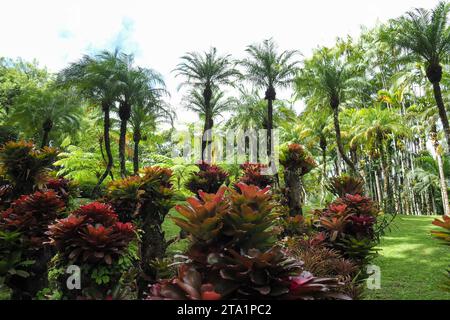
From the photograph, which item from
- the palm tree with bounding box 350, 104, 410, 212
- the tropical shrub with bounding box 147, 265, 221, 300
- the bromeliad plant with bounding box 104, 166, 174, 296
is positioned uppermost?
the palm tree with bounding box 350, 104, 410, 212

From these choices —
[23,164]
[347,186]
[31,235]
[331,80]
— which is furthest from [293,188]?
[331,80]

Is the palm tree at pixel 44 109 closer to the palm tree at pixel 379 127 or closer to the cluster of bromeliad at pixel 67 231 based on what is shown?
the cluster of bromeliad at pixel 67 231

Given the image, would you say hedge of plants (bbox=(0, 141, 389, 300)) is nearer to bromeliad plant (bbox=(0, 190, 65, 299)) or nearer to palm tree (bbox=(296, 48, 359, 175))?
bromeliad plant (bbox=(0, 190, 65, 299))

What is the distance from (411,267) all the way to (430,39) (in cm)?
1054

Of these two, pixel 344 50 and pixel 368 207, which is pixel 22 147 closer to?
pixel 368 207

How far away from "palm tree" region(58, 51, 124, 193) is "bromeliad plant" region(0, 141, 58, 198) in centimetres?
1179

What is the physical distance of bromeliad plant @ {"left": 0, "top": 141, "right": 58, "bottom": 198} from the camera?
5457 millimetres

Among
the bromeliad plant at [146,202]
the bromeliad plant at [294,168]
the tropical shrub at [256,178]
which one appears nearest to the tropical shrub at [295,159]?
the bromeliad plant at [294,168]

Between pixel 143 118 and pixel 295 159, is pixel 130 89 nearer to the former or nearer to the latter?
pixel 143 118

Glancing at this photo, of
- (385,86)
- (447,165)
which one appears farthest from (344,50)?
(447,165)

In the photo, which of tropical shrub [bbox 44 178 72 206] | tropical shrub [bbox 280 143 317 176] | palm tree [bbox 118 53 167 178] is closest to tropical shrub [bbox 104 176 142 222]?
tropical shrub [bbox 44 178 72 206]

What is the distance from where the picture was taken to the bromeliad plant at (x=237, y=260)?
172cm
